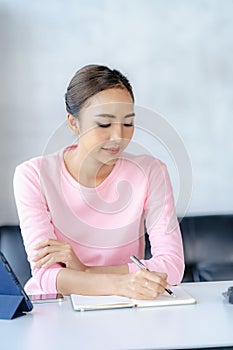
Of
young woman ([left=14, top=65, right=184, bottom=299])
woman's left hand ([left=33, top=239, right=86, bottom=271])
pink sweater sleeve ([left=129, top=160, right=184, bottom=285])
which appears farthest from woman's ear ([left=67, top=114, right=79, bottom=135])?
woman's left hand ([left=33, top=239, right=86, bottom=271])

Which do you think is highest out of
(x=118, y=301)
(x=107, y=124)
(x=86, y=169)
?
(x=107, y=124)

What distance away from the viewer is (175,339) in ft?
3.70

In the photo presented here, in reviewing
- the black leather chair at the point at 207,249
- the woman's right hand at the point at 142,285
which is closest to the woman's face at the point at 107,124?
the woman's right hand at the point at 142,285

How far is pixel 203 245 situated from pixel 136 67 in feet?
2.90

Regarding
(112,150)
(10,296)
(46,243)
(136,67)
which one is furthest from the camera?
(136,67)

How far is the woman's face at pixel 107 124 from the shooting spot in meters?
1.74

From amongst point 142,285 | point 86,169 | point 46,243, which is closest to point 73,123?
point 86,169

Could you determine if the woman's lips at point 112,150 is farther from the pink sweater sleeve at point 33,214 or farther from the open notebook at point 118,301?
the open notebook at point 118,301

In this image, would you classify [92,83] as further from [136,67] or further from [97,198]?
[136,67]

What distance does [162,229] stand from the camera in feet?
6.02

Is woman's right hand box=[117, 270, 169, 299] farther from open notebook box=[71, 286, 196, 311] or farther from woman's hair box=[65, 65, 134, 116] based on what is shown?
woman's hair box=[65, 65, 134, 116]

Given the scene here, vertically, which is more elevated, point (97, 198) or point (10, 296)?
point (97, 198)

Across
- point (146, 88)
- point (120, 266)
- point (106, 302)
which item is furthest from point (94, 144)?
point (146, 88)

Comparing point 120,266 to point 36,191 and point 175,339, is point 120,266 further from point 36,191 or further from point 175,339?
point 175,339
